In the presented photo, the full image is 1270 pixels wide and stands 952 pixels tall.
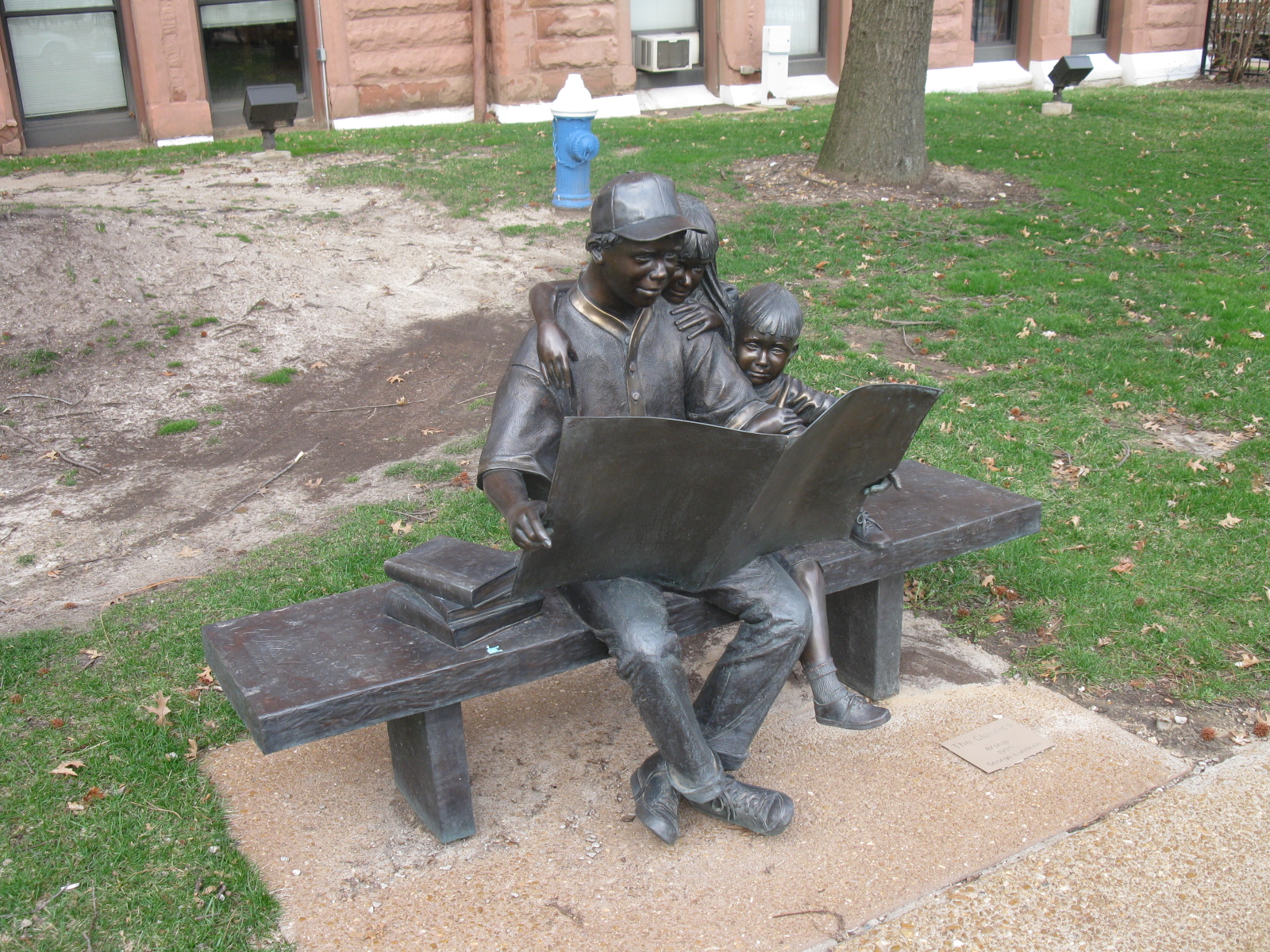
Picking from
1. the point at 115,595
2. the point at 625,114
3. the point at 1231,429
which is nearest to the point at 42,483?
the point at 115,595

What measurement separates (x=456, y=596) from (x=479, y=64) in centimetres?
1214

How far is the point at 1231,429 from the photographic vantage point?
650cm

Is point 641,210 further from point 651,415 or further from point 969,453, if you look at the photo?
point 969,453

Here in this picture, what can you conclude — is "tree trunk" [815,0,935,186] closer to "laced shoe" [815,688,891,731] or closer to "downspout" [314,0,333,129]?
"downspout" [314,0,333,129]

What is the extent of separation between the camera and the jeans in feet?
10.9

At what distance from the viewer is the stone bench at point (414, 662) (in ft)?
10.4

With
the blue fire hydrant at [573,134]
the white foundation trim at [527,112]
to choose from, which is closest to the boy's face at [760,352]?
the blue fire hydrant at [573,134]

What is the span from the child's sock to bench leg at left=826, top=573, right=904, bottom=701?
23.3 inches

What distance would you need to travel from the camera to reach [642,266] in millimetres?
3379

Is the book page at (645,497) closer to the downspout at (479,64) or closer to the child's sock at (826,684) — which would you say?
the child's sock at (826,684)

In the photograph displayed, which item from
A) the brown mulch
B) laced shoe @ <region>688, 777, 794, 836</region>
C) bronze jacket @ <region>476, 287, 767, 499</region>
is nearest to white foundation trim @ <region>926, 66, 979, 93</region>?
the brown mulch

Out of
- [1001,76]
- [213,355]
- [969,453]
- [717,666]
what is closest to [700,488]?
[717,666]

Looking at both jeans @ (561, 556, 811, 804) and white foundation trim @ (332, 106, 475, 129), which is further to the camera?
white foundation trim @ (332, 106, 475, 129)

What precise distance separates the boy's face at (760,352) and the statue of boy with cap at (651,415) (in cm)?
18
